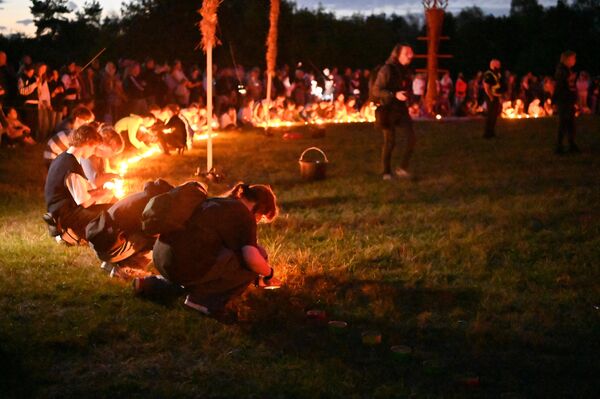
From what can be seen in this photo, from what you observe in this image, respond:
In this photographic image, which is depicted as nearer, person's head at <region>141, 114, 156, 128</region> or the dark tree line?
person's head at <region>141, 114, 156, 128</region>

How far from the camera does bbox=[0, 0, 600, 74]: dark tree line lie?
36.0 m

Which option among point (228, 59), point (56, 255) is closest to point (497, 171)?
point (56, 255)

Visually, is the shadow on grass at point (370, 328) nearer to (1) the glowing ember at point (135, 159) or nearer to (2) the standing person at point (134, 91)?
(1) the glowing ember at point (135, 159)

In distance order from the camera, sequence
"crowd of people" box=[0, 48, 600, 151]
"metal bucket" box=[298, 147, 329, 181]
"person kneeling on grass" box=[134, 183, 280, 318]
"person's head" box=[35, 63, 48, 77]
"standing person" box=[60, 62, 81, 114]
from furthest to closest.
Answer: "standing person" box=[60, 62, 81, 114]
"crowd of people" box=[0, 48, 600, 151]
"person's head" box=[35, 63, 48, 77]
"metal bucket" box=[298, 147, 329, 181]
"person kneeling on grass" box=[134, 183, 280, 318]

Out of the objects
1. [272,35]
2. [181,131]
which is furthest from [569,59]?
[272,35]

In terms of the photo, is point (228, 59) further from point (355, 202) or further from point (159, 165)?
point (355, 202)

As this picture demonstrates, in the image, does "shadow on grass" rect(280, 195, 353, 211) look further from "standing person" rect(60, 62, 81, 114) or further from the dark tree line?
the dark tree line

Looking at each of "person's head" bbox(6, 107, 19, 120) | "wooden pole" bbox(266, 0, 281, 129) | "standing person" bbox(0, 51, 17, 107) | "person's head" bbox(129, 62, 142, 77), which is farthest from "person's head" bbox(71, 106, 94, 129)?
"person's head" bbox(129, 62, 142, 77)

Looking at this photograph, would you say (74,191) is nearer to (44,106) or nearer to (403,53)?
(403,53)

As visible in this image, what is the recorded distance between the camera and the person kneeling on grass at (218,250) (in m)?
Result: 5.32

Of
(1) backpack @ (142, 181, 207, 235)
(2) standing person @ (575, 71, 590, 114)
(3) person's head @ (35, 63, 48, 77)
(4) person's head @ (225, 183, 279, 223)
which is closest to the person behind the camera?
(1) backpack @ (142, 181, 207, 235)

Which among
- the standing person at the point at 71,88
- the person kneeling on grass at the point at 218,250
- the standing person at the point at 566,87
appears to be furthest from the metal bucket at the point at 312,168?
the standing person at the point at 71,88

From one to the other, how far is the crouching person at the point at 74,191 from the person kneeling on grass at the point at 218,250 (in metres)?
1.67

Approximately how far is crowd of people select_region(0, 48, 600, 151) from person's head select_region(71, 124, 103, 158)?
19.2 feet
